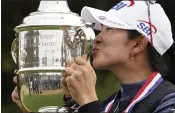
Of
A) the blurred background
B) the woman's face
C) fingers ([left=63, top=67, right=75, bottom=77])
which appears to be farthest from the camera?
the blurred background

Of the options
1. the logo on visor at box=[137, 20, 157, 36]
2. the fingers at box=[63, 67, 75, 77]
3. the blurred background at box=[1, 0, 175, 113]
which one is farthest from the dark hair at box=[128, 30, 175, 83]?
the blurred background at box=[1, 0, 175, 113]

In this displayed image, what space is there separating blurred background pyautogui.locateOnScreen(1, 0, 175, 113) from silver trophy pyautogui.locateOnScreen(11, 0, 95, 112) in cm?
151

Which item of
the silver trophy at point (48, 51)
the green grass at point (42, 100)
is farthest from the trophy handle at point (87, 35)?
the green grass at point (42, 100)

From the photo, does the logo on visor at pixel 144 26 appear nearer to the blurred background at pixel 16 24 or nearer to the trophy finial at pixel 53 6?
the trophy finial at pixel 53 6

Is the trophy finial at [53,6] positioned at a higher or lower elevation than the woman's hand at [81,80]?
higher

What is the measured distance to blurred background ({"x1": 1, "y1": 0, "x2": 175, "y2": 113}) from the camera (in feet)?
10.3

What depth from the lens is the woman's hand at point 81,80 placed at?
1470mm

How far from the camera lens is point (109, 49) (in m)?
1.72

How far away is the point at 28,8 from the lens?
336 centimetres

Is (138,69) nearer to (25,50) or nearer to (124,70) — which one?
(124,70)

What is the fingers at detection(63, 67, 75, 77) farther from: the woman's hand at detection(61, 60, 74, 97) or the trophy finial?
the trophy finial

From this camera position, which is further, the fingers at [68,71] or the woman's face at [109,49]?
the woman's face at [109,49]

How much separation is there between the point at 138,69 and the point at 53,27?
0.40 meters

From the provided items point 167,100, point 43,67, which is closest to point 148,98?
point 167,100
